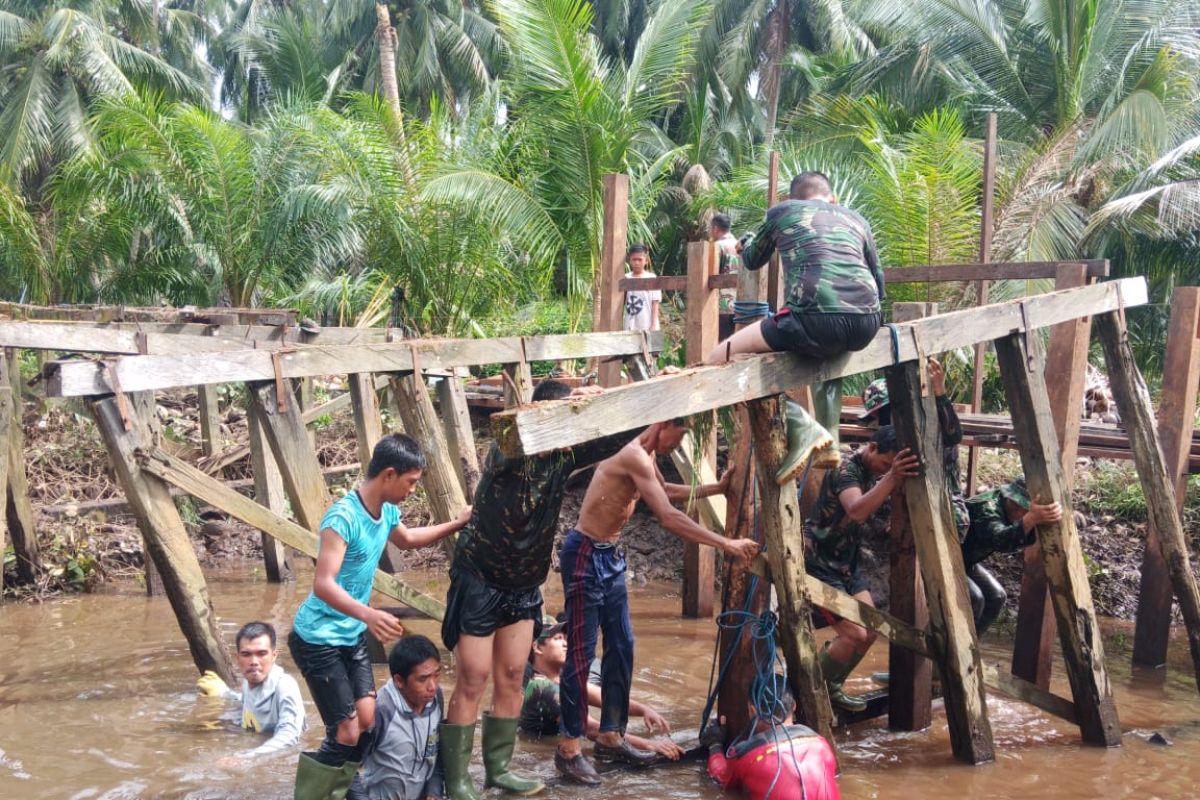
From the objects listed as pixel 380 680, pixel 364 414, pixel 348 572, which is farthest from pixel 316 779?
pixel 364 414

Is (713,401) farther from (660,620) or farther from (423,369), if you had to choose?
(660,620)

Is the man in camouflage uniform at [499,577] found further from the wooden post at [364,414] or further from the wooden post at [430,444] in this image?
the wooden post at [364,414]

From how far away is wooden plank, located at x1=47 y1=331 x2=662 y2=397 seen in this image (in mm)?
5148

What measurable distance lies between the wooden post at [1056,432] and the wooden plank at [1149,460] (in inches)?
7.0

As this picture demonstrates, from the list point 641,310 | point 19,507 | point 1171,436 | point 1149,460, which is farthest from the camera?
point 641,310

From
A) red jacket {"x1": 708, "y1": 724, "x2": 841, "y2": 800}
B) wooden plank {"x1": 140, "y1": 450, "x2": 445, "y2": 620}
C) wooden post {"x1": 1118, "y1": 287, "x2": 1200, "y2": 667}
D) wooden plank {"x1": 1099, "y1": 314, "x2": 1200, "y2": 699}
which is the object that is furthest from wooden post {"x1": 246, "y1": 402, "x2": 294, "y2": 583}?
wooden post {"x1": 1118, "y1": 287, "x2": 1200, "y2": 667}

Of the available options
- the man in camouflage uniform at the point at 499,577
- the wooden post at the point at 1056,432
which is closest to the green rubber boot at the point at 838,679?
the wooden post at the point at 1056,432

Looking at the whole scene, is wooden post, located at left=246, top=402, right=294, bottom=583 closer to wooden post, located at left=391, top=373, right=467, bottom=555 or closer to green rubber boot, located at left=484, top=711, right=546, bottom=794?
wooden post, located at left=391, top=373, right=467, bottom=555

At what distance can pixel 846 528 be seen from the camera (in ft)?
18.6

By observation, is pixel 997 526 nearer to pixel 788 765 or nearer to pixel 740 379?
pixel 788 765

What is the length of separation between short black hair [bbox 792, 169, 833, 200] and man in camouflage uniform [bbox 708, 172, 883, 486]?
0.13 m

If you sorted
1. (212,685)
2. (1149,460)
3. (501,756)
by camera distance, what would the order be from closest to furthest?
(501,756) < (212,685) < (1149,460)

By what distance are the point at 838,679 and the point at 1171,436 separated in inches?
119

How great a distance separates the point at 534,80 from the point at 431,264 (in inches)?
102
